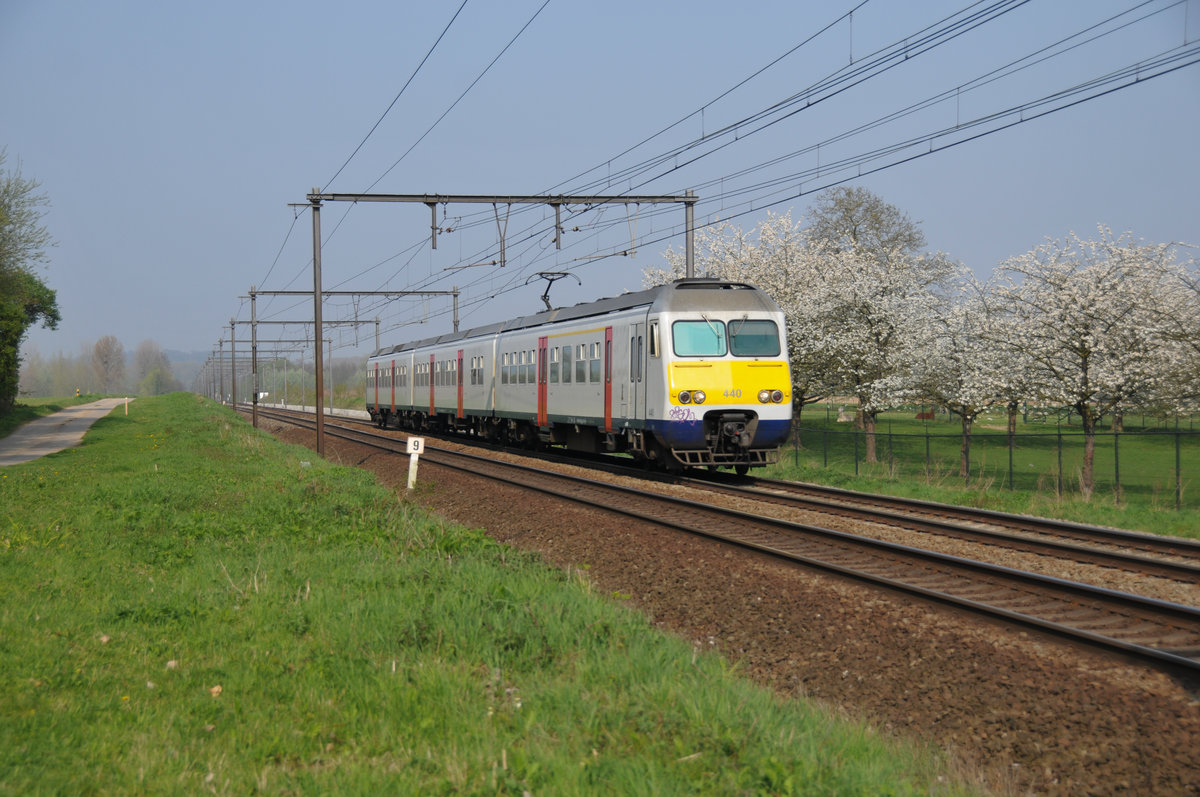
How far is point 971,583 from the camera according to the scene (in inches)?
365

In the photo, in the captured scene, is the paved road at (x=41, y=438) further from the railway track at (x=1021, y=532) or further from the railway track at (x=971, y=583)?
the railway track at (x=1021, y=532)

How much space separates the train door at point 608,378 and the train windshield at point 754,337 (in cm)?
317

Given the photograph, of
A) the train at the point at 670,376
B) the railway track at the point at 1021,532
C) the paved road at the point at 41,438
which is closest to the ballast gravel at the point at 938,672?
the railway track at the point at 1021,532

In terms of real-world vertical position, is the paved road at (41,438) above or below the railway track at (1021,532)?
above

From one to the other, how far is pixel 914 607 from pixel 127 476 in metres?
15.4

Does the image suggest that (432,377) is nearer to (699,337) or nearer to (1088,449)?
(699,337)

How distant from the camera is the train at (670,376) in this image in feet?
59.7

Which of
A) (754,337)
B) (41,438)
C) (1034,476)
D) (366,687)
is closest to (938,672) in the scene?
(366,687)

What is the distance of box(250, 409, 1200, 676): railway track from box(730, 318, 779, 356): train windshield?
14.7 ft

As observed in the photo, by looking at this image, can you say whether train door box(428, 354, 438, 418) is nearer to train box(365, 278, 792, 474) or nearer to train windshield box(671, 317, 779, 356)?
train box(365, 278, 792, 474)

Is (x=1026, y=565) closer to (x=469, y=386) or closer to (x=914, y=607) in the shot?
(x=914, y=607)

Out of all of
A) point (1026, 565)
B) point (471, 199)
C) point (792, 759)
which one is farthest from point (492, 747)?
point (471, 199)

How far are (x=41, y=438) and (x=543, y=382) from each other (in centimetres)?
1962

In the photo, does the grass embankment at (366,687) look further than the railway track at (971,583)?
No
